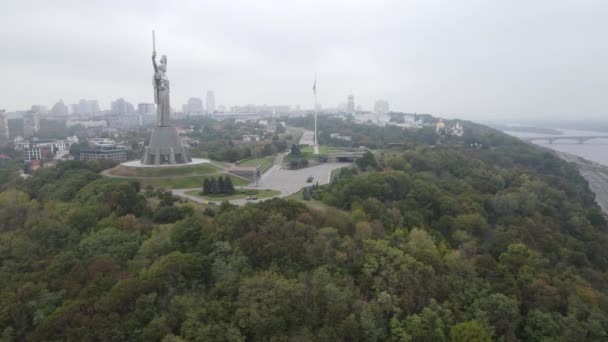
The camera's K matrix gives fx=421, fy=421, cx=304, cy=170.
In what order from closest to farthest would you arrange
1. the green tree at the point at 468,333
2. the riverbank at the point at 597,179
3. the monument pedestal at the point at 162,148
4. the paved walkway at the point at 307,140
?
1. the green tree at the point at 468,333
2. the monument pedestal at the point at 162,148
3. the riverbank at the point at 597,179
4. the paved walkway at the point at 307,140

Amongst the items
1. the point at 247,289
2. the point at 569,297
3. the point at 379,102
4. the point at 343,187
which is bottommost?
the point at 569,297

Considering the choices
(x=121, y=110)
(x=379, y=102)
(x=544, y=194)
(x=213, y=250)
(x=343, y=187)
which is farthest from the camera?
(x=379, y=102)

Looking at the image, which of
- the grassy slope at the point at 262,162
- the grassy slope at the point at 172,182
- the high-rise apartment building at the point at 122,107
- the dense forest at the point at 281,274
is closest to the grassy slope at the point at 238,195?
the grassy slope at the point at 172,182

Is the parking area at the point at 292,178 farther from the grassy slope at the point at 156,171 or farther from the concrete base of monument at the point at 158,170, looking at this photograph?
the grassy slope at the point at 156,171

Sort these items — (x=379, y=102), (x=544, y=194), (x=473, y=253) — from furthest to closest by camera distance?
(x=379, y=102) → (x=544, y=194) → (x=473, y=253)

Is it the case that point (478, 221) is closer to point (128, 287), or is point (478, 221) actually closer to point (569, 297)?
point (569, 297)

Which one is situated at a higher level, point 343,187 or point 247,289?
point 343,187

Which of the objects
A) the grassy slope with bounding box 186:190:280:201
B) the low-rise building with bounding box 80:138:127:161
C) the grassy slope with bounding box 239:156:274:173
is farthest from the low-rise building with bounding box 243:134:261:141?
the grassy slope with bounding box 186:190:280:201

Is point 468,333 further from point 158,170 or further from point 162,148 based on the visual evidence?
point 162,148

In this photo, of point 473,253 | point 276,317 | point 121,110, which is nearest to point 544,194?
point 473,253

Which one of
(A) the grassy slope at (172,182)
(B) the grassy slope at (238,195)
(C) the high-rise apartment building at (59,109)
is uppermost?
(C) the high-rise apartment building at (59,109)
